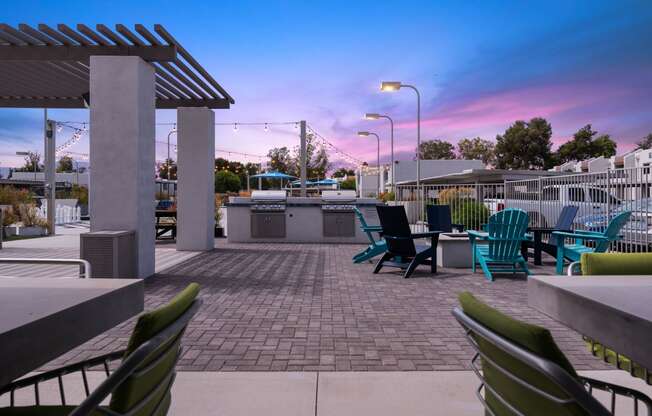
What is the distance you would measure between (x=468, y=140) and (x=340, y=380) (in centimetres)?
7383

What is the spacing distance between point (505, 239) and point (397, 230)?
1695mm

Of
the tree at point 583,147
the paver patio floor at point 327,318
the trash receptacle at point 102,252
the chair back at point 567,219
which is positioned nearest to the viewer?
the paver patio floor at point 327,318

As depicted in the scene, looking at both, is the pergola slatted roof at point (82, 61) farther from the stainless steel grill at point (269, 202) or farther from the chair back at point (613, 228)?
the chair back at point (613, 228)

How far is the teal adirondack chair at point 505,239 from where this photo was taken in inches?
290

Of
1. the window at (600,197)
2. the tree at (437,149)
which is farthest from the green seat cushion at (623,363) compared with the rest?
the tree at (437,149)

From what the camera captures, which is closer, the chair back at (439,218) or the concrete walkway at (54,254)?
the concrete walkway at (54,254)

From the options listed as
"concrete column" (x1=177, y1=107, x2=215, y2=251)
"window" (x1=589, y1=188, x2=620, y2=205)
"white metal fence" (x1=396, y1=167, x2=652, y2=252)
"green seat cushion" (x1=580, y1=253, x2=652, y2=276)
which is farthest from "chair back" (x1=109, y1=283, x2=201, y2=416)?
"concrete column" (x1=177, y1=107, x2=215, y2=251)

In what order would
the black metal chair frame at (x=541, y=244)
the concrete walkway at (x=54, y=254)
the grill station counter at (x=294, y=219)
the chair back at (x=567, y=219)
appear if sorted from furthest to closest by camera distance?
1. the grill station counter at (x=294, y=219)
2. the chair back at (x=567, y=219)
3. the black metal chair frame at (x=541, y=244)
4. the concrete walkway at (x=54, y=254)

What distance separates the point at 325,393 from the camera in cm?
302

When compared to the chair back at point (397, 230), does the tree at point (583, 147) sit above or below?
above

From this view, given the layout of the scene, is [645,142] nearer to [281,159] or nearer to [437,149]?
[437,149]

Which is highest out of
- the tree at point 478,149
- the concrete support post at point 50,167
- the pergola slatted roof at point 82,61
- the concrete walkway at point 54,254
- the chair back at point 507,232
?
the tree at point 478,149

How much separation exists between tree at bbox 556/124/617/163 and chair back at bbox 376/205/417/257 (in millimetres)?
54627

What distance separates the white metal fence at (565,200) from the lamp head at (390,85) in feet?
10.6
